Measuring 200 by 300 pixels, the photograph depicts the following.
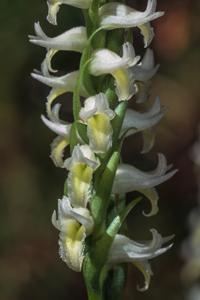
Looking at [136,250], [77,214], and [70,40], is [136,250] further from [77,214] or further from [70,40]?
[70,40]

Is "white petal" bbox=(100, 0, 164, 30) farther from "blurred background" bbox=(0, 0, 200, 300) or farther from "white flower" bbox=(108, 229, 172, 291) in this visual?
"blurred background" bbox=(0, 0, 200, 300)

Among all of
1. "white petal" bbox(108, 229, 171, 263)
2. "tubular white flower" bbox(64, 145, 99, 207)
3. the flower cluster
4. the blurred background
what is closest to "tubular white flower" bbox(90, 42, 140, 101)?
the flower cluster

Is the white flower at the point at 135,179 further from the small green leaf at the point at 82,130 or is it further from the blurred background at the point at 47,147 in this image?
the blurred background at the point at 47,147

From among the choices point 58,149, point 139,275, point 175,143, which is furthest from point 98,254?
point 175,143

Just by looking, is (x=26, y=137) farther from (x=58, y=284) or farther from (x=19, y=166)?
(x=58, y=284)

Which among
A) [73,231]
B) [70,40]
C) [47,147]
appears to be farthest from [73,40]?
[47,147]
